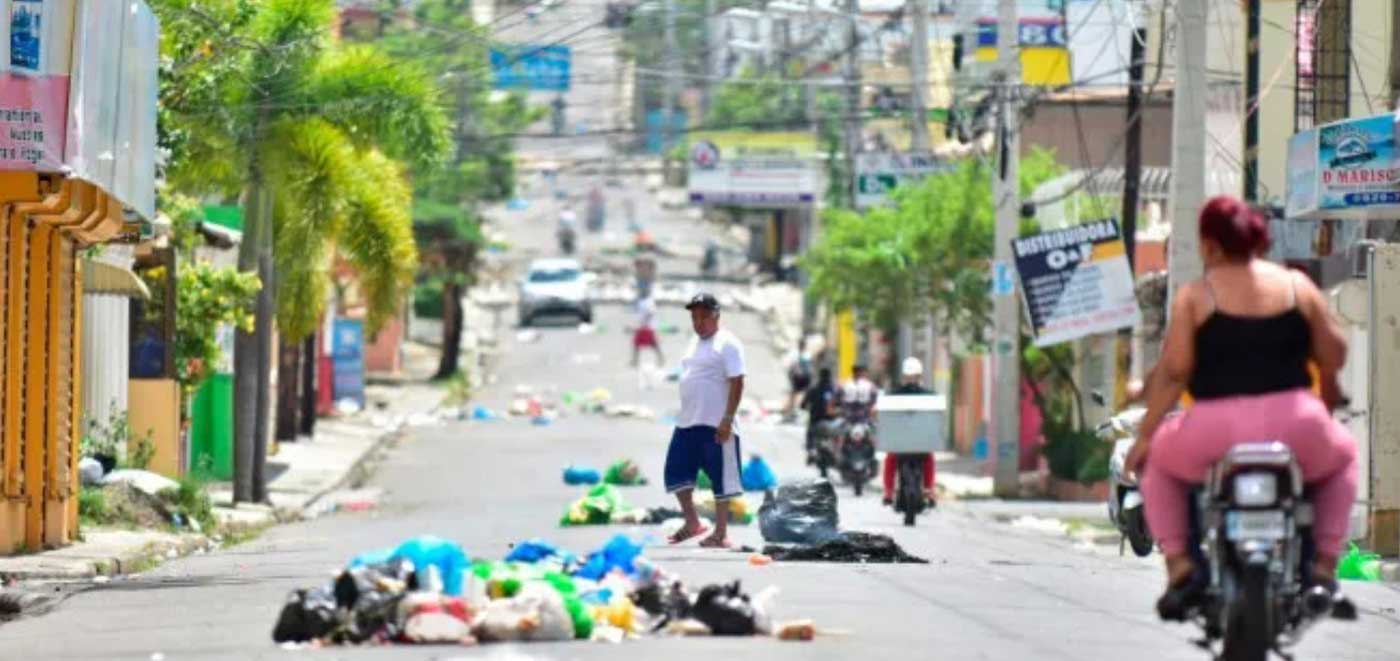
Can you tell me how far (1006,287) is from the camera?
137 ft

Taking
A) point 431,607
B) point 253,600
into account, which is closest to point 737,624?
point 431,607

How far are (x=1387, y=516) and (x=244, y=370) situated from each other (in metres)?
16.2

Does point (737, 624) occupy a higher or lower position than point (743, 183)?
lower

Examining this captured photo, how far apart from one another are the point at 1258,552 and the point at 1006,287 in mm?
31044

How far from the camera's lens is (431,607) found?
13.1 metres

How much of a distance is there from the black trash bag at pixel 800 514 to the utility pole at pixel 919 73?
82.9 feet

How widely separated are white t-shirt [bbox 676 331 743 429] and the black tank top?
1065 centimetres

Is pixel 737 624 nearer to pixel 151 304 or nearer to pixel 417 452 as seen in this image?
pixel 151 304

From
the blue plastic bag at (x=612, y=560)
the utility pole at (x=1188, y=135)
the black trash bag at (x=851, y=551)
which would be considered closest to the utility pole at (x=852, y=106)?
the utility pole at (x=1188, y=135)

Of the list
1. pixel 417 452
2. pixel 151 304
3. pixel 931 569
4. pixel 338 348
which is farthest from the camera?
pixel 338 348

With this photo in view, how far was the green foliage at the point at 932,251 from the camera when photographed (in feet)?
161

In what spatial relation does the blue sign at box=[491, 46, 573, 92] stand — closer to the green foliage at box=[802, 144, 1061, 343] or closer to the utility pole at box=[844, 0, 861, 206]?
the utility pole at box=[844, 0, 861, 206]

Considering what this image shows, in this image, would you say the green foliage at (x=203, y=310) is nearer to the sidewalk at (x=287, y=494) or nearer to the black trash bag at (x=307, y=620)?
the sidewalk at (x=287, y=494)

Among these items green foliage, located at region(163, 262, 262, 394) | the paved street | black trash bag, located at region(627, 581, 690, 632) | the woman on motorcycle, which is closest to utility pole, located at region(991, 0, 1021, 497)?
the paved street
